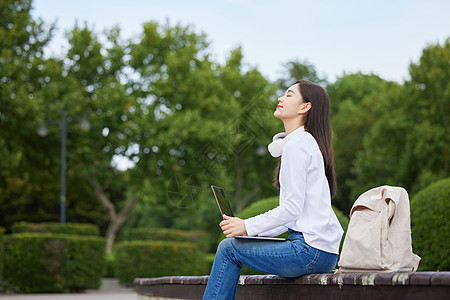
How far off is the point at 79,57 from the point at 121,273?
48.2 feet

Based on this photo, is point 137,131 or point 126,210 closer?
point 137,131

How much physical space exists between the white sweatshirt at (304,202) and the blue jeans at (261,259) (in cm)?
7

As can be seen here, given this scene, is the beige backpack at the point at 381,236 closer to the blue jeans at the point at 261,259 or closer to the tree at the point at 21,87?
the blue jeans at the point at 261,259

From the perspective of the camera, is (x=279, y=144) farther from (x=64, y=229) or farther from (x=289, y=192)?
(x=64, y=229)

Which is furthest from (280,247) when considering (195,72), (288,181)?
(195,72)

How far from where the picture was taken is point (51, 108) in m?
28.0

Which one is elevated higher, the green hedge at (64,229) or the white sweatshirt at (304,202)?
the white sweatshirt at (304,202)

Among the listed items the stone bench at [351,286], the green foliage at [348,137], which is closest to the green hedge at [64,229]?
the stone bench at [351,286]

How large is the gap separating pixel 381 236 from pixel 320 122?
823 mm

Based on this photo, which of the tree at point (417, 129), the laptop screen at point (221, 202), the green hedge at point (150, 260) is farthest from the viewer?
the tree at point (417, 129)

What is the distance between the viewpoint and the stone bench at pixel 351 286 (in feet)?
10.9

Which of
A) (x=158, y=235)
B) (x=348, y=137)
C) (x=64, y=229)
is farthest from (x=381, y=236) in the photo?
(x=348, y=137)

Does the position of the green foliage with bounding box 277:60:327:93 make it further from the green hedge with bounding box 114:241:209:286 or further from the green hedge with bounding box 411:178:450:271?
the green hedge with bounding box 411:178:450:271

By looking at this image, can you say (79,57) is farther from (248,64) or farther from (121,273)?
(121,273)
